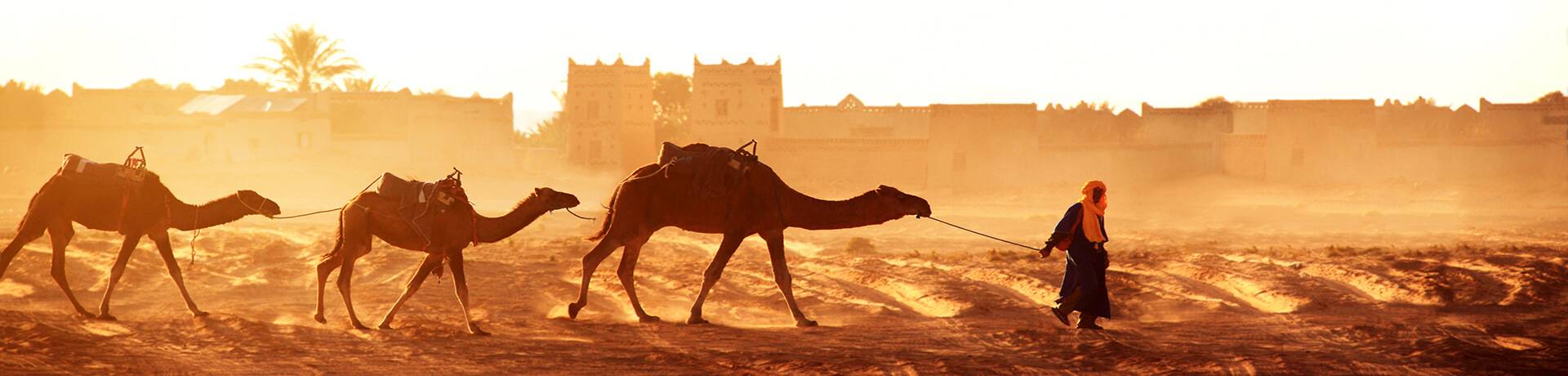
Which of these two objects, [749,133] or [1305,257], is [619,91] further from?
[1305,257]

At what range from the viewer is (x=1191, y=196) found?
4238 cm

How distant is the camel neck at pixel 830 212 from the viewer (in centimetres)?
1315

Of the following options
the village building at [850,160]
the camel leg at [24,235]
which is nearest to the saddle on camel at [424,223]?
the camel leg at [24,235]

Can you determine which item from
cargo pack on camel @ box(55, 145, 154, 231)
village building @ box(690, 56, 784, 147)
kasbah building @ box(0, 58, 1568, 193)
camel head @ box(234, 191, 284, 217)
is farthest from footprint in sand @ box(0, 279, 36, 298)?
village building @ box(690, 56, 784, 147)

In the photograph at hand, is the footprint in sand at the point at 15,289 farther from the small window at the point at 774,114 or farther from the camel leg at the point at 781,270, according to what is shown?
the small window at the point at 774,114

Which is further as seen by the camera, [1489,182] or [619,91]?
[619,91]

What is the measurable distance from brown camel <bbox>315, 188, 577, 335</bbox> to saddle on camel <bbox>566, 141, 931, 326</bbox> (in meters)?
0.60

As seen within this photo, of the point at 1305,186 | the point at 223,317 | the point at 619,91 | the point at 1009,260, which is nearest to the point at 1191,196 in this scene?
the point at 1305,186

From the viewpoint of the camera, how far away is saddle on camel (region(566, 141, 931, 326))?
1315 cm

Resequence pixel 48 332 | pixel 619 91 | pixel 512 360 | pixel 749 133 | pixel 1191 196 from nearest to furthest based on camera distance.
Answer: pixel 512 360, pixel 48 332, pixel 1191 196, pixel 749 133, pixel 619 91

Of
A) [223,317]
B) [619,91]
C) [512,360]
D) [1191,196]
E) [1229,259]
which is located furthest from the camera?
[619,91]

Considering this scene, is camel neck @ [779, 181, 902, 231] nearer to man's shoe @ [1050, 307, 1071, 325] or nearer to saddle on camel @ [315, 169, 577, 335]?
man's shoe @ [1050, 307, 1071, 325]

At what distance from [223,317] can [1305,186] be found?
118 ft

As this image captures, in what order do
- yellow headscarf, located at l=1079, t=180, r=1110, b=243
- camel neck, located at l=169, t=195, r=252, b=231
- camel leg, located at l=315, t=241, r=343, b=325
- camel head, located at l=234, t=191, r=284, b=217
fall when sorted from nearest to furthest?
yellow headscarf, located at l=1079, t=180, r=1110, b=243 → camel leg, located at l=315, t=241, r=343, b=325 → camel head, located at l=234, t=191, r=284, b=217 → camel neck, located at l=169, t=195, r=252, b=231
